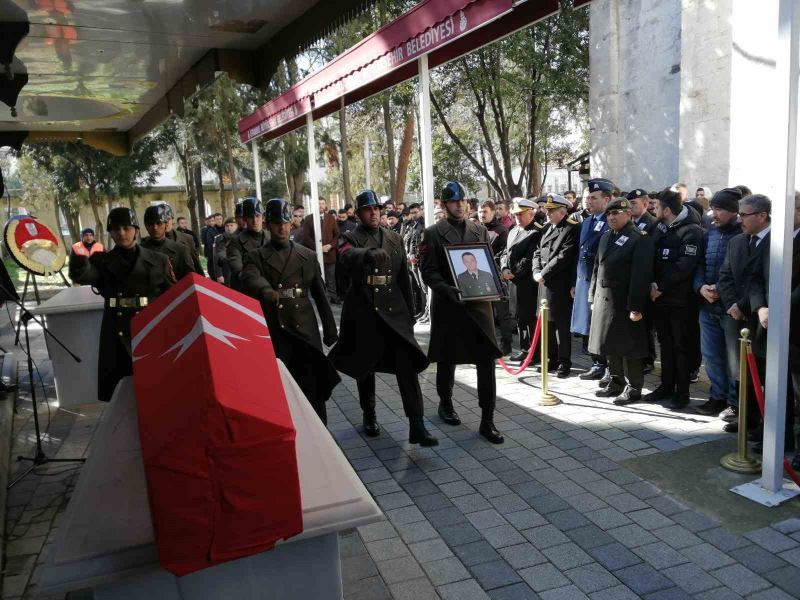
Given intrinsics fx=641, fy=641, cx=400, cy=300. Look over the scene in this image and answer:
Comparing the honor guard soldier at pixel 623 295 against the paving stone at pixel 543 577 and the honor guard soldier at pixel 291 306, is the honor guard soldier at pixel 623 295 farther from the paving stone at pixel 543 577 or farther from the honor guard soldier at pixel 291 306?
the paving stone at pixel 543 577

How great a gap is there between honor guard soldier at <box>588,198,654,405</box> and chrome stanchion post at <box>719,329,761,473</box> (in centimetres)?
143

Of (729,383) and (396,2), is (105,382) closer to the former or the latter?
(729,383)

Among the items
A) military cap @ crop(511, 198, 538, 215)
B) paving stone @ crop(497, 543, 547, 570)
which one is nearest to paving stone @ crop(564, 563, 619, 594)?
paving stone @ crop(497, 543, 547, 570)

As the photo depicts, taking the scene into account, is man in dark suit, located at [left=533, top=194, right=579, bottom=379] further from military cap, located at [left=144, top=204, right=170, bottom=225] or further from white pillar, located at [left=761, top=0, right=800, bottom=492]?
military cap, located at [left=144, top=204, right=170, bottom=225]

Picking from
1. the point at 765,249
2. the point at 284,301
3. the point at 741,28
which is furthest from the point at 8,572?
the point at 741,28

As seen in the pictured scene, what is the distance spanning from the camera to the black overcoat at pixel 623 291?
18.9ft

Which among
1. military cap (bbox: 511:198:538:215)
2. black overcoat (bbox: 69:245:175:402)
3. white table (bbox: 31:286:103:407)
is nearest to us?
black overcoat (bbox: 69:245:175:402)

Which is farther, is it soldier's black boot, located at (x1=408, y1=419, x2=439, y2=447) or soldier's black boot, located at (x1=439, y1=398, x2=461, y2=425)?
soldier's black boot, located at (x1=439, y1=398, x2=461, y2=425)

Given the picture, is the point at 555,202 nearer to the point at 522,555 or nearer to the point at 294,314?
the point at 294,314

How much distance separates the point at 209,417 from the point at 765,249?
14.6 ft

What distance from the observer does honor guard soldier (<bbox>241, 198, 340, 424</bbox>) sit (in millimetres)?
4688

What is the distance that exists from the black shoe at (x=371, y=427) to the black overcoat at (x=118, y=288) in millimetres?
1980

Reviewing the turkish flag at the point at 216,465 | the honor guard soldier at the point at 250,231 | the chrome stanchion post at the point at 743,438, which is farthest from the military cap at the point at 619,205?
the turkish flag at the point at 216,465

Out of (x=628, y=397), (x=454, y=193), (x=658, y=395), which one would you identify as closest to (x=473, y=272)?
(x=454, y=193)
